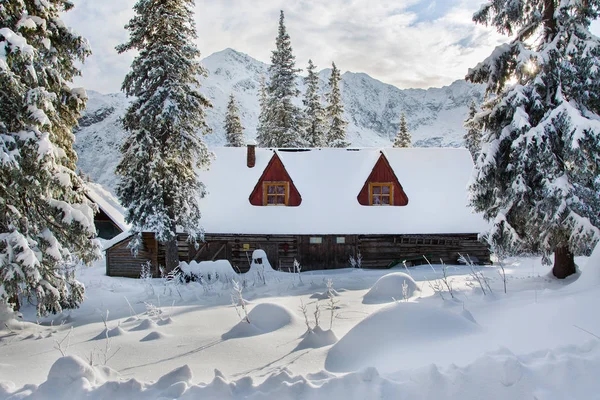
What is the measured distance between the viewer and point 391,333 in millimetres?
5453

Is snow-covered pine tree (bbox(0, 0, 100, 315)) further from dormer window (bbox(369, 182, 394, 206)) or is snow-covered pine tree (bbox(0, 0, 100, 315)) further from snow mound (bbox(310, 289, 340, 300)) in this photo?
dormer window (bbox(369, 182, 394, 206))

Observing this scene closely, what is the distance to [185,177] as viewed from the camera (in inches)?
583

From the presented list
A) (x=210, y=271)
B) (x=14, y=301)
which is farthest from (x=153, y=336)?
(x=210, y=271)

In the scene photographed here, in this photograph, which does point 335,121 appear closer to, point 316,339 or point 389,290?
point 389,290

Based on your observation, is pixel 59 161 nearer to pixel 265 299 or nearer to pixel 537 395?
pixel 265 299

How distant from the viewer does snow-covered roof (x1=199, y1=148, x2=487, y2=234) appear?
724 inches

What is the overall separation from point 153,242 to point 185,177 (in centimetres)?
548

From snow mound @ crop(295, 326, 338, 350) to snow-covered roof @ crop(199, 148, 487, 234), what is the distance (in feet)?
38.6

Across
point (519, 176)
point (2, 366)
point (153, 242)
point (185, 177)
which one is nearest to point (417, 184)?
point (519, 176)

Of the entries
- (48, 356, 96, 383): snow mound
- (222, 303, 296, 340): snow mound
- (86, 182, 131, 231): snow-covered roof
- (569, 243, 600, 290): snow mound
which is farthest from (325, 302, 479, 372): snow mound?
(86, 182, 131, 231): snow-covered roof

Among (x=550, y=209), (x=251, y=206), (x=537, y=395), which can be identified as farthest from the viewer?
(x=251, y=206)

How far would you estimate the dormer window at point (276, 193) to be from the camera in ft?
65.2

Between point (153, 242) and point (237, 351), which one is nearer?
point (237, 351)

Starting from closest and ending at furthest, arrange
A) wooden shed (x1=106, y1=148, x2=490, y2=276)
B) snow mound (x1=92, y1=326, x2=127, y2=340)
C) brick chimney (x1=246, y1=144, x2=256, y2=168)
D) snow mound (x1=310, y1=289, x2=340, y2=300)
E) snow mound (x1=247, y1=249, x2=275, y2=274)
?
snow mound (x1=92, y1=326, x2=127, y2=340) < snow mound (x1=310, y1=289, x2=340, y2=300) < snow mound (x1=247, y1=249, x2=275, y2=274) < wooden shed (x1=106, y1=148, x2=490, y2=276) < brick chimney (x1=246, y1=144, x2=256, y2=168)
